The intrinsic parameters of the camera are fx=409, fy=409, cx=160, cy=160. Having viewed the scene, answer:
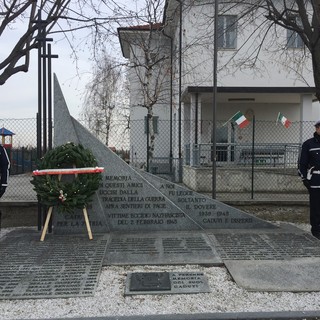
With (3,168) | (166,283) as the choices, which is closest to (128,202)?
(3,168)

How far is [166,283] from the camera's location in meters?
5.03

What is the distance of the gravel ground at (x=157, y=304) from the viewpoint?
426 cm

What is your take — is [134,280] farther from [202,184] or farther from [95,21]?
[202,184]

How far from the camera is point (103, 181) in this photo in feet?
25.8

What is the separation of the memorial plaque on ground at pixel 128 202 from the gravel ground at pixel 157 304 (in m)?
2.94

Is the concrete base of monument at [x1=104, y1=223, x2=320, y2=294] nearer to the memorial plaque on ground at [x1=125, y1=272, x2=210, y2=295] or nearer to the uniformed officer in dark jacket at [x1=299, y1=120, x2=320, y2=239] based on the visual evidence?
the memorial plaque on ground at [x1=125, y1=272, x2=210, y2=295]

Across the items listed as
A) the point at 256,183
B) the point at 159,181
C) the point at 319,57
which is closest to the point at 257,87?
the point at 256,183

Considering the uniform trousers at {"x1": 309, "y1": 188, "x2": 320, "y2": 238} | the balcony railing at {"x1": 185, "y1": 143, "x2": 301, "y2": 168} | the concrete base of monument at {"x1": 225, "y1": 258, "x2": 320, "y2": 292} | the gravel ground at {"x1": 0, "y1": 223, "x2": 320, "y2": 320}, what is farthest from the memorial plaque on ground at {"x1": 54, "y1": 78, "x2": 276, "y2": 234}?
the balcony railing at {"x1": 185, "y1": 143, "x2": 301, "y2": 168}

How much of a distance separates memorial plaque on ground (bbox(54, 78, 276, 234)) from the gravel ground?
2.94 meters

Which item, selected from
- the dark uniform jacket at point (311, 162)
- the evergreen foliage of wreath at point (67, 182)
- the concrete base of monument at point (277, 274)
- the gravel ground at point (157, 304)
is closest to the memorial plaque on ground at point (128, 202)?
the evergreen foliage of wreath at point (67, 182)

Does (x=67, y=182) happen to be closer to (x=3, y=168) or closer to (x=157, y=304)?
(x=3, y=168)

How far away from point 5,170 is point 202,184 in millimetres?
8407

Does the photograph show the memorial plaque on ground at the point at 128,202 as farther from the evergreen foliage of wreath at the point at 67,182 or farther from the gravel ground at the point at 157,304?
the gravel ground at the point at 157,304

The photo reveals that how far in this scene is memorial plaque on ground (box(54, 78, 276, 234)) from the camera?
25.7ft
